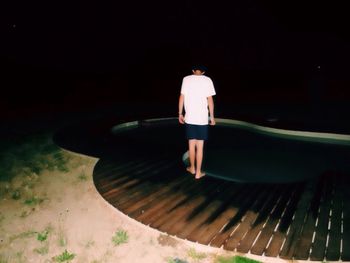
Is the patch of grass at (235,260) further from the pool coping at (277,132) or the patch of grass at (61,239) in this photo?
the pool coping at (277,132)

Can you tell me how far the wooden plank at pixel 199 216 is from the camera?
329 cm

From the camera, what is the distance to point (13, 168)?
17.7ft

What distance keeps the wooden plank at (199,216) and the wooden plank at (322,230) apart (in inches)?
44.8

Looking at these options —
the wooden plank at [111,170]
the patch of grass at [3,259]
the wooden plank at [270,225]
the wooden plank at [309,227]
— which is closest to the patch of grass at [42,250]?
the patch of grass at [3,259]

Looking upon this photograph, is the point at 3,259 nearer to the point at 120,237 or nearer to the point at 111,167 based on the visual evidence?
the point at 120,237

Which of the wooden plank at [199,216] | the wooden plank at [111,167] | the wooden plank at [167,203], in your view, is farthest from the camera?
the wooden plank at [111,167]

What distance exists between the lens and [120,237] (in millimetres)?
3223

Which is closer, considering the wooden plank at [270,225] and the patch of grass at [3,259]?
the patch of grass at [3,259]

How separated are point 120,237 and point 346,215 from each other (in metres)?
2.66

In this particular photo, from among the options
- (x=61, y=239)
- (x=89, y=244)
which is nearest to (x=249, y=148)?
(x=89, y=244)

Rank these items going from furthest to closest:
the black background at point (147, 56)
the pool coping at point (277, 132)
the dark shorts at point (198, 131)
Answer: the black background at point (147, 56), the pool coping at point (277, 132), the dark shorts at point (198, 131)

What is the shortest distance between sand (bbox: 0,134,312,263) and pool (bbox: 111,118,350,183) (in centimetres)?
206

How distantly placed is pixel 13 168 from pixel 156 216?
323 centimetres

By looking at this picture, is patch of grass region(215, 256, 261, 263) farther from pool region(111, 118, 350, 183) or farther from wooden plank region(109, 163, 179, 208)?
pool region(111, 118, 350, 183)
